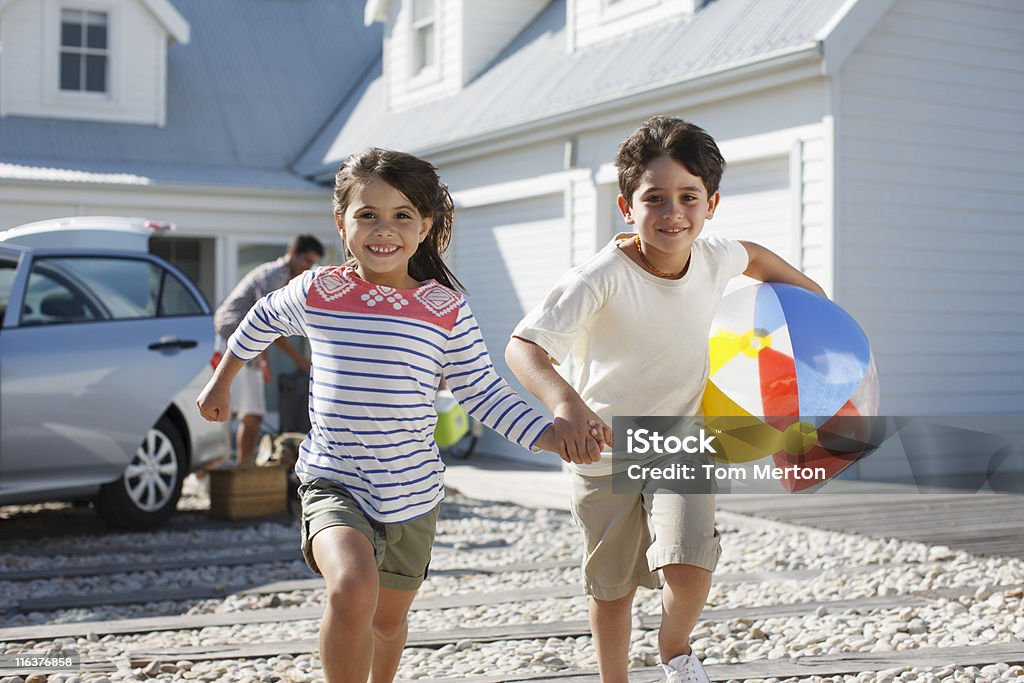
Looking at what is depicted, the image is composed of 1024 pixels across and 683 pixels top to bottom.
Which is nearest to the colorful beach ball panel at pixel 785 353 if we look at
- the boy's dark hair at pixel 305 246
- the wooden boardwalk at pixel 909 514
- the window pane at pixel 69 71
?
the wooden boardwalk at pixel 909 514

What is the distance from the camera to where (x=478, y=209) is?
1425 centimetres

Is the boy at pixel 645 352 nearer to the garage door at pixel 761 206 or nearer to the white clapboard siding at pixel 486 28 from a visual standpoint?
the garage door at pixel 761 206

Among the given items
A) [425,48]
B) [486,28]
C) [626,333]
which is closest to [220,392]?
[626,333]

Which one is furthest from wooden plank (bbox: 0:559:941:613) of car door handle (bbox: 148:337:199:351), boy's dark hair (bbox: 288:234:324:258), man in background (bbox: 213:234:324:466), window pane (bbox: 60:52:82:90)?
window pane (bbox: 60:52:82:90)

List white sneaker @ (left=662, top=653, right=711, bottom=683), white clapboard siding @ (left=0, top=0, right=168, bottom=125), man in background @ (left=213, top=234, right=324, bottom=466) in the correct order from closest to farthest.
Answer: white sneaker @ (left=662, top=653, right=711, bottom=683)
man in background @ (left=213, top=234, right=324, bottom=466)
white clapboard siding @ (left=0, top=0, right=168, bottom=125)

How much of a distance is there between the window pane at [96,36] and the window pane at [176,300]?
9819 millimetres

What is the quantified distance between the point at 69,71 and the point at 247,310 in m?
9.03

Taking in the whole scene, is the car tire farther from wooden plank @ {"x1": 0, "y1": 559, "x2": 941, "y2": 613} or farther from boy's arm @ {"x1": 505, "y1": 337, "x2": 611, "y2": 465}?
boy's arm @ {"x1": 505, "y1": 337, "x2": 611, "y2": 465}

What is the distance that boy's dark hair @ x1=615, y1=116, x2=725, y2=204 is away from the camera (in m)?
3.65

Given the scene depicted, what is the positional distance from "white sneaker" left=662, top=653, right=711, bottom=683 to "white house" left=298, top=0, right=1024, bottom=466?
611 cm

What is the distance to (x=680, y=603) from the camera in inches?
144

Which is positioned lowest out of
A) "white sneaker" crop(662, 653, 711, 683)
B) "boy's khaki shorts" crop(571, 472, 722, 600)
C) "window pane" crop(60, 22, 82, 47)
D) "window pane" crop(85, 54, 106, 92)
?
A: "white sneaker" crop(662, 653, 711, 683)

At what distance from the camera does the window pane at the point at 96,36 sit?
16.9 meters

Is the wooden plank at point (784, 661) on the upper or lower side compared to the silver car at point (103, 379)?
lower
